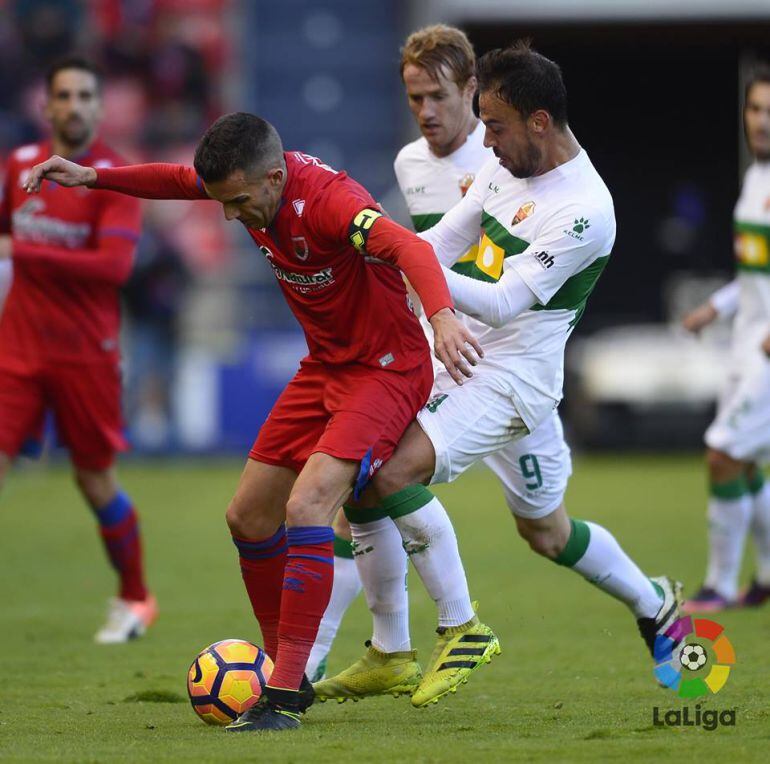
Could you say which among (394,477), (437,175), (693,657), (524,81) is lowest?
(693,657)

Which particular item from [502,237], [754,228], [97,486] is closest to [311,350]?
[502,237]

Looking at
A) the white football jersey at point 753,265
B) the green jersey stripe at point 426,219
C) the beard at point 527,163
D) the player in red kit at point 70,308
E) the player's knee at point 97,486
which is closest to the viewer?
the beard at point 527,163

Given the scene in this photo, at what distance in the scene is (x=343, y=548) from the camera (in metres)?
6.38

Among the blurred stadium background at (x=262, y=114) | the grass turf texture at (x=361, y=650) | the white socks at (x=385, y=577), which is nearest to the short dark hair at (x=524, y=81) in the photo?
the white socks at (x=385, y=577)


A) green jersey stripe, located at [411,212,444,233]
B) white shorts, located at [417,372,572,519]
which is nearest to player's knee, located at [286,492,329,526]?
white shorts, located at [417,372,572,519]

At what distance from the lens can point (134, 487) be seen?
15.5 m

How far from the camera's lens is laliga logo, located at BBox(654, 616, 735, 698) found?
598 cm

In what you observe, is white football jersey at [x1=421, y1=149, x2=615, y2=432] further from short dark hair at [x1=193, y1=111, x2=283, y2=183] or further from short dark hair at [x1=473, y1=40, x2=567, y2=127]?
short dark hair at [x1=193, y1=111, x2=283, y2=183]

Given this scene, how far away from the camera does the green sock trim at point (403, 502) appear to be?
542cm

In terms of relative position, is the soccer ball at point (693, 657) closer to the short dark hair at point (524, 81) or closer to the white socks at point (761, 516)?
the short dark hair at point (524, 81)

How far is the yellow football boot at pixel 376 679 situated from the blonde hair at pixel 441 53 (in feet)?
7.59

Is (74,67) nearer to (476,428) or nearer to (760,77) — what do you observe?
(476,428)

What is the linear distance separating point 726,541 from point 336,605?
3.09 metres

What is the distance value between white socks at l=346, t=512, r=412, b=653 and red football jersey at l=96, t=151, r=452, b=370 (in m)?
0.68
